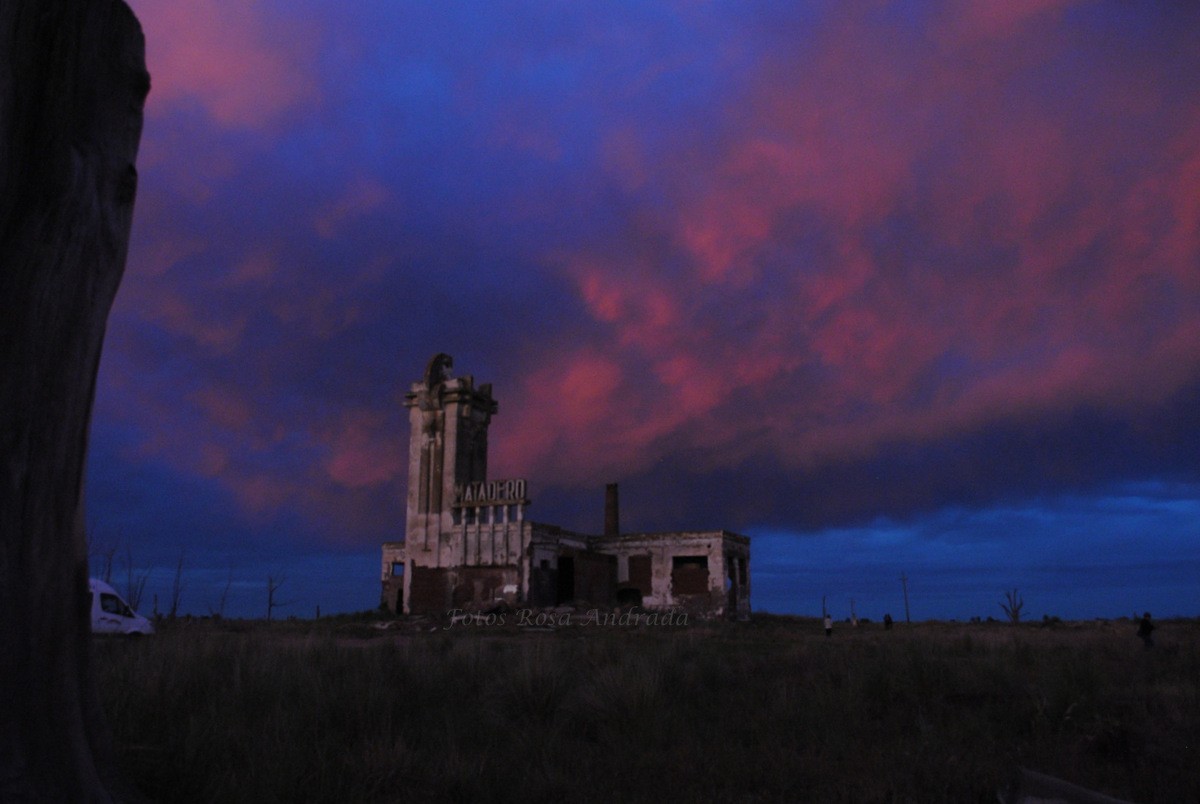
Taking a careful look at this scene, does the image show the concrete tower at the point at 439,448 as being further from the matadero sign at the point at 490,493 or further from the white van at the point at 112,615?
the white van at the point at 112,615

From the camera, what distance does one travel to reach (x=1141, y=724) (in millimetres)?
8648

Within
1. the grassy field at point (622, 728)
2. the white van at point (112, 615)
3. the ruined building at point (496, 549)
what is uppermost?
the ruined building at point (496, 549)

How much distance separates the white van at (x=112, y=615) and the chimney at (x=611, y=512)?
28930 millimetres

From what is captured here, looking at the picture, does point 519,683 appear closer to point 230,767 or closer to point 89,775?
point 230,767

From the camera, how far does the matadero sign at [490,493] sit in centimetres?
4066

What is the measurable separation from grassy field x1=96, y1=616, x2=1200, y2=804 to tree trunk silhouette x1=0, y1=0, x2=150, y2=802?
63.8 inches

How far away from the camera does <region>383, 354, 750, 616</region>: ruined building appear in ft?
132

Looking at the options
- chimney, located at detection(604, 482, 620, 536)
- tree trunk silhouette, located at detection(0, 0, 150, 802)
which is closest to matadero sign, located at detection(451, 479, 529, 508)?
chimney, located at detection(604, 482, 620, 536)

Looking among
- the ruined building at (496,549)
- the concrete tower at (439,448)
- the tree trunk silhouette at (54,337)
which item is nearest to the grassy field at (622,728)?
the tree trunk silhouette at (54,337)

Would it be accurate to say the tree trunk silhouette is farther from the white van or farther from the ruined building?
the ruined building

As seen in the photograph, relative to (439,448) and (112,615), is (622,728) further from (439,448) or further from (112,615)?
(439,448)

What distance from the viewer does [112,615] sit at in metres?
19.8

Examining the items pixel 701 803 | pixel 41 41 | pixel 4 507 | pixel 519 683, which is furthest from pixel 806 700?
pixel 41 41

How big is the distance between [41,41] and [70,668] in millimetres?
3106
